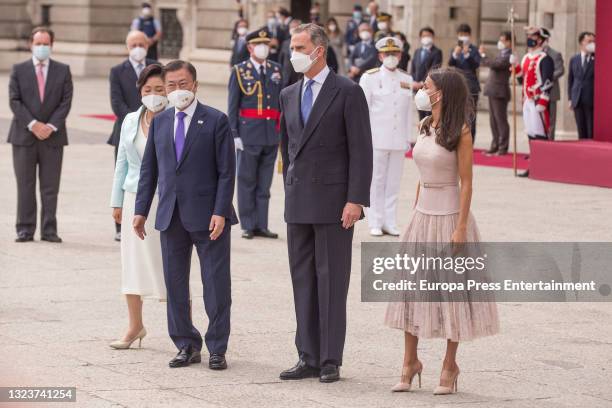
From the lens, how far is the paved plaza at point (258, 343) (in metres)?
7.93

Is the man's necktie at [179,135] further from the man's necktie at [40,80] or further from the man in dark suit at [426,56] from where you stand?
the man in dark suit at [426,56]

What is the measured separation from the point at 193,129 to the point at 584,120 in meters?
12.8

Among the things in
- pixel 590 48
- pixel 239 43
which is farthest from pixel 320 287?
pixel 239 43

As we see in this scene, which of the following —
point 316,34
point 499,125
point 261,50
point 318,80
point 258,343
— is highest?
point 316,34

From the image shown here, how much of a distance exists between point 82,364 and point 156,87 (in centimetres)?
173

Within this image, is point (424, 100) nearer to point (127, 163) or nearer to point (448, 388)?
point (448, 388)

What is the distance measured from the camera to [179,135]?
341 inches

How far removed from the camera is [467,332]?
7867 mm

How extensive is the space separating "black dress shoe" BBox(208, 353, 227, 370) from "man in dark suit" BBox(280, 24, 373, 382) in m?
0.39

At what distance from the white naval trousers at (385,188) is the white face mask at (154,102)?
4.82 metres

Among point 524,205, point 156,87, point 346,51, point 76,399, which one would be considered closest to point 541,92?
point 524,205

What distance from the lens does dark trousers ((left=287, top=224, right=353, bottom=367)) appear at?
328 inches

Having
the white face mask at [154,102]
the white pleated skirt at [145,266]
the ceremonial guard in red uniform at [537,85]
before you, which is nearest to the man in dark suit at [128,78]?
the white face mask at [154,102]

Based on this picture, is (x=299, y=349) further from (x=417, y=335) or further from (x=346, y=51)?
(x=346, y=51)
